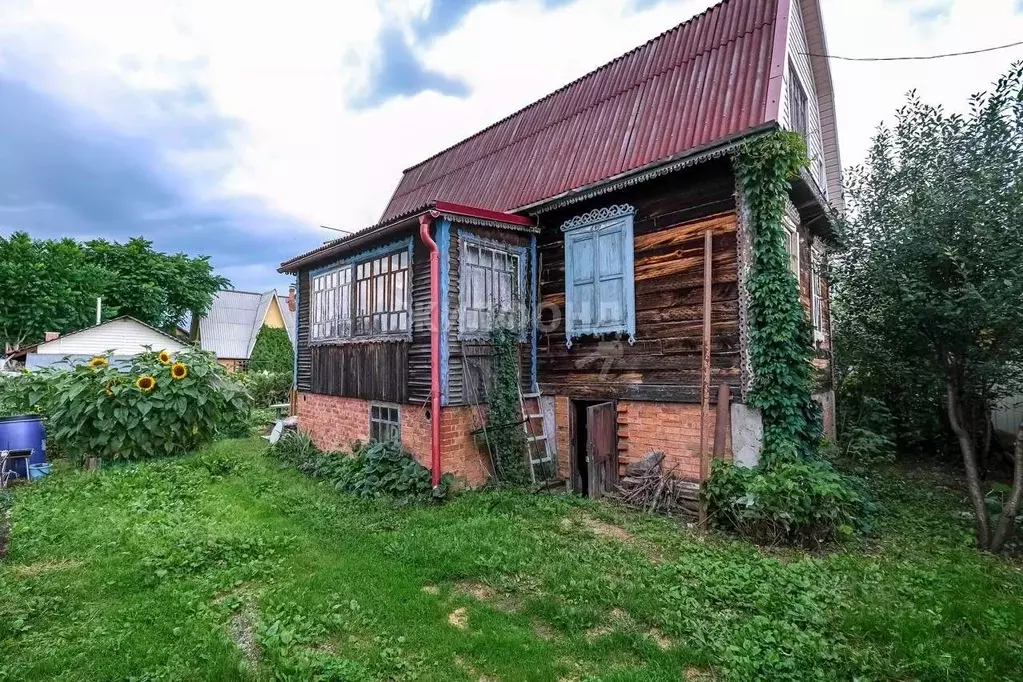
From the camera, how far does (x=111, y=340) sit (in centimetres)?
2573

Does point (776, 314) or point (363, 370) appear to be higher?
point (776, 314)

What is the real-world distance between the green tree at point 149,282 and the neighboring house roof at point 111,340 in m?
10.2

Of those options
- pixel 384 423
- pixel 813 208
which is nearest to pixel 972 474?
pixel 813 208

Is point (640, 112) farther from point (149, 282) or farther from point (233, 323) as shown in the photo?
point (233, 323)

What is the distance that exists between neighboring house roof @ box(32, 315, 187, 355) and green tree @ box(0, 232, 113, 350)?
346 inches

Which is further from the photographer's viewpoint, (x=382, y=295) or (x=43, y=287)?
(x=43, y=287)

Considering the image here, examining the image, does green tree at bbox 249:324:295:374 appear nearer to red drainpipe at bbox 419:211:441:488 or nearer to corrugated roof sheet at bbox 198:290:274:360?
corrugated roof sheet at bbox 198:290:274:360

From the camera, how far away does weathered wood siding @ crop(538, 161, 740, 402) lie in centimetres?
701

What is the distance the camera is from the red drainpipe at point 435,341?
25.9 ft

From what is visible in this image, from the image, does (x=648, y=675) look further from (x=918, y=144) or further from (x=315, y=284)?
(x=315, y=284)

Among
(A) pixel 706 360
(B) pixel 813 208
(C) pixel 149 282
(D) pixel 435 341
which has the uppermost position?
(C) pixel 149 282

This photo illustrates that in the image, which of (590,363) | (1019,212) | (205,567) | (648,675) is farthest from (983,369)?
(205,567)

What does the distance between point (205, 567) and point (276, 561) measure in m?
0.68

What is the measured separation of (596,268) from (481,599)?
5.35 meters
